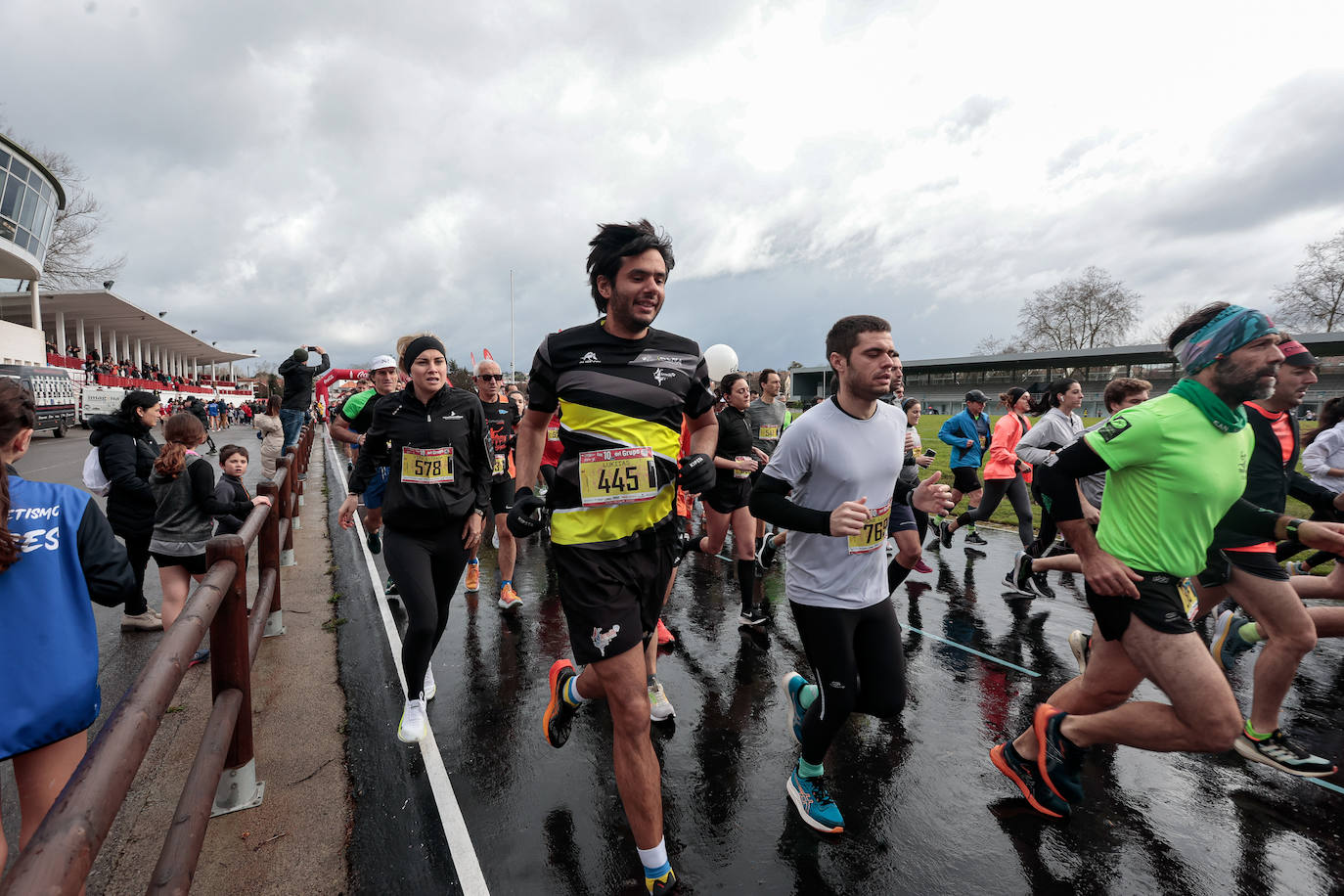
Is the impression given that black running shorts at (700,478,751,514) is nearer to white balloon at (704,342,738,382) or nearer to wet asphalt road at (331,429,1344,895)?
wet asphalt road at (331,429,1344,895)

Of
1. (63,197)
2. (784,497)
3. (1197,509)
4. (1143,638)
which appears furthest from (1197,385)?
(63,197)

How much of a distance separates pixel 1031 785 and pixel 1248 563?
1.74 meters

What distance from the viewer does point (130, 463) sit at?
446 centimetres

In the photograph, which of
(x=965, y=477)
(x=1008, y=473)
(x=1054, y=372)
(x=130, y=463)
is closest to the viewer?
(x=130, y=463)

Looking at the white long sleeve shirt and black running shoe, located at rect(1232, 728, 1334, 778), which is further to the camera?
the white long sleeve shirt

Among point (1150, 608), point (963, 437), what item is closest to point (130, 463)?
→ point (1150, 608)

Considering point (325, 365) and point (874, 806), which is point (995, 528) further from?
point (325, 365)

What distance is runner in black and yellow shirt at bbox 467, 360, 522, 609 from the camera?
5609mm

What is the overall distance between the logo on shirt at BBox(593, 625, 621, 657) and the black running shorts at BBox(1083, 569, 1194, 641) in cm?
201

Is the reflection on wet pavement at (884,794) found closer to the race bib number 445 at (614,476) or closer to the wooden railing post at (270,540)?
the wooden railing post at (270,540)

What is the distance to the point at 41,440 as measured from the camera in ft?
76.8

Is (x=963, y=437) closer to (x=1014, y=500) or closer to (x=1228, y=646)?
(x=1014, y=500)

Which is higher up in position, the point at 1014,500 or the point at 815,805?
the point at 1014,500

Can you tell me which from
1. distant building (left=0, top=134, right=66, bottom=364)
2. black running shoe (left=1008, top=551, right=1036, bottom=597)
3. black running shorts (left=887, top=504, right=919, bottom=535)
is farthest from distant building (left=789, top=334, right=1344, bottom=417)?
distant building (left=0, top=134, right=66, bottom=364)
